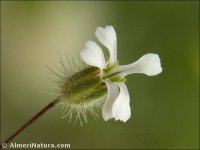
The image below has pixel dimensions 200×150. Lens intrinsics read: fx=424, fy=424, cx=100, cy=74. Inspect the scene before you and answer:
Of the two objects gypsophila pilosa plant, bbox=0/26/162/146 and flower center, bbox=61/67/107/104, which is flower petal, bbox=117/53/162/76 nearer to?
gypsophila pilosa plant, bbox=0/26/162/146

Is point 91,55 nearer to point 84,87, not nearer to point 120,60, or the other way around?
point 84,87

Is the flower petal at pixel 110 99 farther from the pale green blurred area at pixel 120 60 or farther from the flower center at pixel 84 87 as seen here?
the pale green blurred area at pixel 120 60

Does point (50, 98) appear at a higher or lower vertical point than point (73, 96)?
higher

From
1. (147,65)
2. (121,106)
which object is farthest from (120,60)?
(121,106)

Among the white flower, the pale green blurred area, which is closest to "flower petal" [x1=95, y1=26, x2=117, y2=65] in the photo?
the white flower

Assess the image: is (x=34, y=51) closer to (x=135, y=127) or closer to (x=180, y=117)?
(x=135, y=127)

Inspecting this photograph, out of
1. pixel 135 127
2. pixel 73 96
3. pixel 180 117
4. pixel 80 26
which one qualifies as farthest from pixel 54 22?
pixel 73 96
